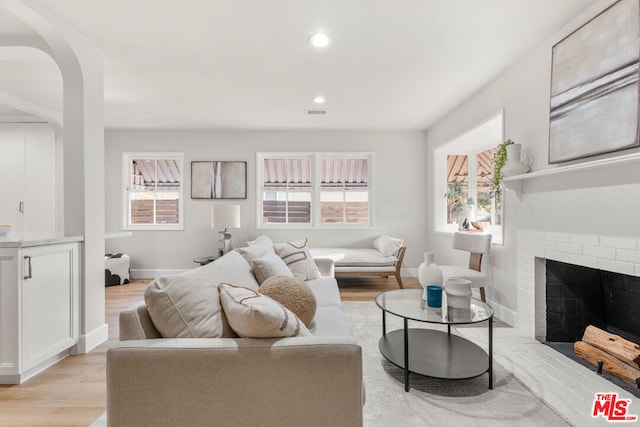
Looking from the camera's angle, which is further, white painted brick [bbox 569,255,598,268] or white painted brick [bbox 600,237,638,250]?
white painted brick [bbox 569,255,598,268]

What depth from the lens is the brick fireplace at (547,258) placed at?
6.03 ft

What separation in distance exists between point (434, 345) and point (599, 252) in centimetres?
124

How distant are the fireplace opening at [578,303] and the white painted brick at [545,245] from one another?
0.53 ft

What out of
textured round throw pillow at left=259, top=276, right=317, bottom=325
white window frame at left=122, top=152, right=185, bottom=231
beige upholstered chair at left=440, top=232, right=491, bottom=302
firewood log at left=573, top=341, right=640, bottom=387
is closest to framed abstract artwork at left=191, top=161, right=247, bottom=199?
white window frame at left=122, top=152, right=185, bottom=231

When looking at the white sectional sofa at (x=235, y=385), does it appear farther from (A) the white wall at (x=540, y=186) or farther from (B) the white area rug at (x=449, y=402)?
(A) the white wall at (x=540, y=186)

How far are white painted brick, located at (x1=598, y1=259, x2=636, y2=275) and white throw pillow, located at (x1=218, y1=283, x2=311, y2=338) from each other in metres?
1.98

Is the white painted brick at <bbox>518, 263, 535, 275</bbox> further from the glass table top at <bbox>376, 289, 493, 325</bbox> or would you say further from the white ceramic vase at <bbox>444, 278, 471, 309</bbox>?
the white ceramic vase at <bbox>444, 278, 471, 309</bbox>

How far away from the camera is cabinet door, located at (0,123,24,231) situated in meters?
4.34

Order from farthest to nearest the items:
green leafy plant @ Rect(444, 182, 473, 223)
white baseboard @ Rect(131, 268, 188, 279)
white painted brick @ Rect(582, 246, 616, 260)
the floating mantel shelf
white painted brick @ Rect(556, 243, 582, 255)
Result: white baseboard @ Rect(131, 268, 188, 279)
green leafy plant @ Rect(444, 182, 473, 223)
white painted brick @ Rect(556, 243, 582, 255)
white painted brick @ Rect(582, 246, 616, 260)
the floating mantel shelf

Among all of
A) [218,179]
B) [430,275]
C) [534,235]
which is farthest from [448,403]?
[218,179]

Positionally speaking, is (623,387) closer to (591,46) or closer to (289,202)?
(591,46)

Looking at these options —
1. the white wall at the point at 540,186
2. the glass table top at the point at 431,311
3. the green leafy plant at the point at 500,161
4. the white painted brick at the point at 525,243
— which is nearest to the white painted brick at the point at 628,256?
the white wall at the point at 540,186

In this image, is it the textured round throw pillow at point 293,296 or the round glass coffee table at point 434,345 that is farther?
the round glass coffee table at point 434,345

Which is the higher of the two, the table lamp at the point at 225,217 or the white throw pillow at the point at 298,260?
the table lamp at the point at 225,217
